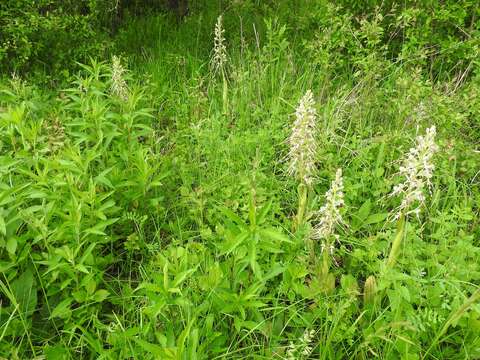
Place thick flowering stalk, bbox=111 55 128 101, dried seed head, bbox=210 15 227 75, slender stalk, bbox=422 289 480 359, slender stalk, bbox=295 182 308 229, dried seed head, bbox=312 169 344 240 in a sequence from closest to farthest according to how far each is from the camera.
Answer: slender stalk, bbox=422 289 480 359 < dried seed head, bbox=312 169 344 240 < slender stalk, bbox=295 182 308 229 < thick flowering stalk, bbox=111 55 128 101 < dried seed head, bbox=210 15 227 75

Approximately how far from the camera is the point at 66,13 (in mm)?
4352

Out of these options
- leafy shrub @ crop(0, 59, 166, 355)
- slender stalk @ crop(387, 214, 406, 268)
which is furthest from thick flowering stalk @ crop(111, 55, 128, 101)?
slender stalk @ crop(387, 214, 406, 268)

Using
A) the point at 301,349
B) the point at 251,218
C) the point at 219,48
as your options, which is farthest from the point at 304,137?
the point at 219,48

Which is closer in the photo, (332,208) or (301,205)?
(332,208)

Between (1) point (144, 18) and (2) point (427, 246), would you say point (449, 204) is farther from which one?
(1) point (144, 18)

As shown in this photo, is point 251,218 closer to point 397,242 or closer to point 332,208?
point 332,208

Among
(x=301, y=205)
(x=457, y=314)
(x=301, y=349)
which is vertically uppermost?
(x=301, y=205)

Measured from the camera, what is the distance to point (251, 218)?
72.7 inches

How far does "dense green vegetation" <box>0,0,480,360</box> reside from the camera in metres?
1.96

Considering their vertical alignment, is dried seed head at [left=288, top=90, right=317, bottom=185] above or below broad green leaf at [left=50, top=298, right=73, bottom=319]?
above

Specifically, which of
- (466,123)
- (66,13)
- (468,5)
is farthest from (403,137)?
(66,13)

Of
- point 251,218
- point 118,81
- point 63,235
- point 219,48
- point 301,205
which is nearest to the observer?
point 251,218

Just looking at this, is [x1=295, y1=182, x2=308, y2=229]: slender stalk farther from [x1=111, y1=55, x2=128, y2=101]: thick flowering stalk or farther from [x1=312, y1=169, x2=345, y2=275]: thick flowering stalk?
[x1=111, y1=55, x2=128, y2=101]: thick flowering stalk

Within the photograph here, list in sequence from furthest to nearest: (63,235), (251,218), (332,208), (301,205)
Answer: (301,205) < (63,235) < (332,208) < (251,218)
